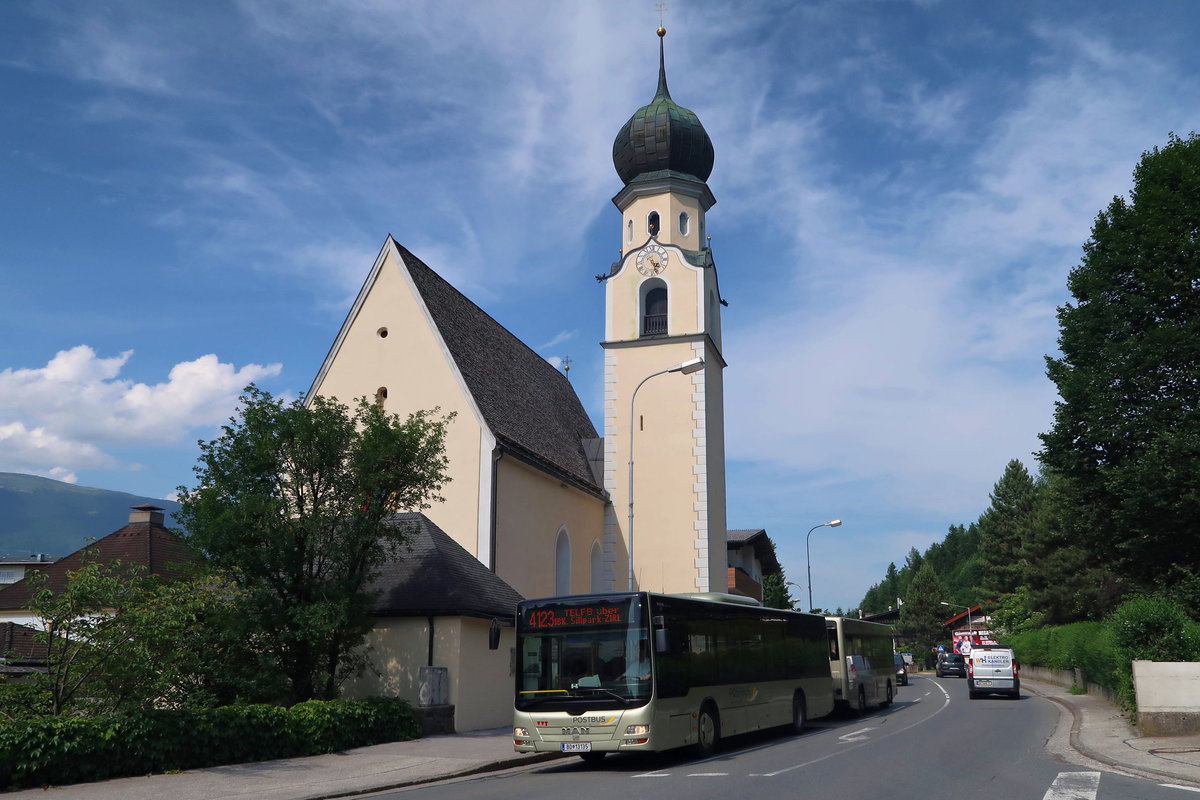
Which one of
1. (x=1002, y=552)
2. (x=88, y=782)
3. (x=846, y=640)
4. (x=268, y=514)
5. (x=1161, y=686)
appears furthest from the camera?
(x=1002, y=552)

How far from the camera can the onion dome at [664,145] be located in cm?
3750

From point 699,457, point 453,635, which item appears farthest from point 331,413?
point 699,457

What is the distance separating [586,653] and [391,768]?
341 cm

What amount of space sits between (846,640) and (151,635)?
59.5 feet

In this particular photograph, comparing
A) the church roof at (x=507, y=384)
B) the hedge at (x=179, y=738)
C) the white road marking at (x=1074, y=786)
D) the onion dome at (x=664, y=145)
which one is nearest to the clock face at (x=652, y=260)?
the onion dome at (x=664, y=145)

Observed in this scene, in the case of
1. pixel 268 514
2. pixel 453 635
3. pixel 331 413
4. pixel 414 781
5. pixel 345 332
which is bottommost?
pixel 414 781

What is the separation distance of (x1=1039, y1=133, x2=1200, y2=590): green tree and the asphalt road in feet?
25.9

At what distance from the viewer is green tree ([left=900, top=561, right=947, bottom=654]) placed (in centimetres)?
10356

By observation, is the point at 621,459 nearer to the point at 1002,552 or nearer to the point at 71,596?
the point at 71,596

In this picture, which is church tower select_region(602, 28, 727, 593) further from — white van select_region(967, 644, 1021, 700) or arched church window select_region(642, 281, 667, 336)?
white van select_region(967, 644, 1021, 700)

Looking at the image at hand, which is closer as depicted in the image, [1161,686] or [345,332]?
[1161,686]

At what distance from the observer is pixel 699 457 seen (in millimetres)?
35188

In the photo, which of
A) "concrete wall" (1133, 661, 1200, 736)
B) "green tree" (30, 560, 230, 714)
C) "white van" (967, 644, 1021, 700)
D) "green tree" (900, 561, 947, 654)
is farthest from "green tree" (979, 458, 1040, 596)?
"green tree" (30, 560, 230, 714)

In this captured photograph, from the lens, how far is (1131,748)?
16.2m
